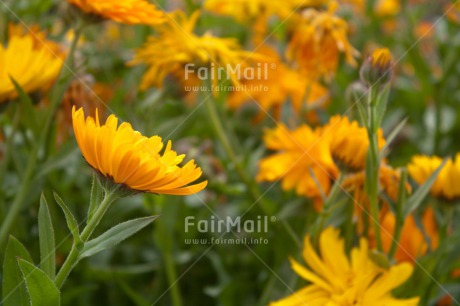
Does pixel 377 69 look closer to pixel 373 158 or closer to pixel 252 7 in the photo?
pixel 373 158

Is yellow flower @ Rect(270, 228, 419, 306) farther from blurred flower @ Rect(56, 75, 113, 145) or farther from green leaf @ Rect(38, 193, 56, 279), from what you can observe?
blurred flower @ Rect(56, 75, 113, 145)

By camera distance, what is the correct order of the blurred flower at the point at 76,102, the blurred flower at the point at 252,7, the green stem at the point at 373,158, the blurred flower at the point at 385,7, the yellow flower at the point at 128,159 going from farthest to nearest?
the blurred flower at the point at 385,7 → the blurred flower at the point at 252,7 → the blurred flower at the point at 76,102 → the green stem at the point at 373,158 → the yellow flower at the point at 128,159

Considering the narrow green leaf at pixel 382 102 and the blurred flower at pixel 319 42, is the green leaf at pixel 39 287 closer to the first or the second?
the narrow green leaf at pixel 382 102

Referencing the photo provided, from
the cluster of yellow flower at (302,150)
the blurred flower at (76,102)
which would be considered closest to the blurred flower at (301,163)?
the cluster of yellow flower at (302,150)

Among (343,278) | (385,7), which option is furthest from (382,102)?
(385,7)

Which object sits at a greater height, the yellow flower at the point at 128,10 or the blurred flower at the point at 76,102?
the yellow flower at the point at 128,10

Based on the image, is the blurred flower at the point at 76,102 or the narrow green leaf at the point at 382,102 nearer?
the narrow green leaf at the point at 382,102

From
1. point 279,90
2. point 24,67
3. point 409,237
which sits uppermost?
point 24,67

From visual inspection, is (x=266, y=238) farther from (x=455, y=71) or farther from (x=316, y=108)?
(x=455, y=71)
